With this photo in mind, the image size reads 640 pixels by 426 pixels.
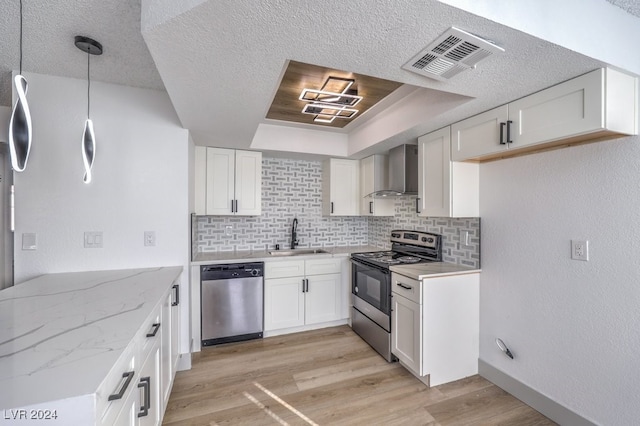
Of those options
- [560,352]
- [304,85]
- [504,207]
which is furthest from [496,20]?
[560,352]

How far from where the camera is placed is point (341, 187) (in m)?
3.71

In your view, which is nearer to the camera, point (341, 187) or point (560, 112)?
point (560, 112)

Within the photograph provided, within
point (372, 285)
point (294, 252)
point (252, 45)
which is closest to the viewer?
point (252, 45)

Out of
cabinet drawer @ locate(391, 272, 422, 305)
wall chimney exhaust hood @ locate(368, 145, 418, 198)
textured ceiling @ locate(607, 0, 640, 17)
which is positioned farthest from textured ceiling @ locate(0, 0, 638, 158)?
cabinet drawer @ locate(391, 272, 422, 305)

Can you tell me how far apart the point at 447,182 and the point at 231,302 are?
244 cm

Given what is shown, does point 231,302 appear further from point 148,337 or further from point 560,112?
point 560,112

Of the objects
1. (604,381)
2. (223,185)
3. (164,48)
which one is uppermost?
(164,48)

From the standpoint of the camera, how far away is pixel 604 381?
63.9 inches

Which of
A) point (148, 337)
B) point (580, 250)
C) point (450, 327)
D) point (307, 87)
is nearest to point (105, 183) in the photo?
point (148, 337)

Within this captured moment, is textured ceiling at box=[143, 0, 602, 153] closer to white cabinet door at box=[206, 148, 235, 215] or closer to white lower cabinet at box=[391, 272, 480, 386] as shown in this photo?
white cabinet door at box=[206, 148, 235, 215]

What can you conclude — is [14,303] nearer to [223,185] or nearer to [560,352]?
[223,185]

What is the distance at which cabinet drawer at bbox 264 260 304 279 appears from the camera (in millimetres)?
3070

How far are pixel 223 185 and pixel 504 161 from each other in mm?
2806

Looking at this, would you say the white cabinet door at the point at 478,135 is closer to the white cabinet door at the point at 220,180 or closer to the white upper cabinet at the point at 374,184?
the white upper cabinet at the point at 374,184
